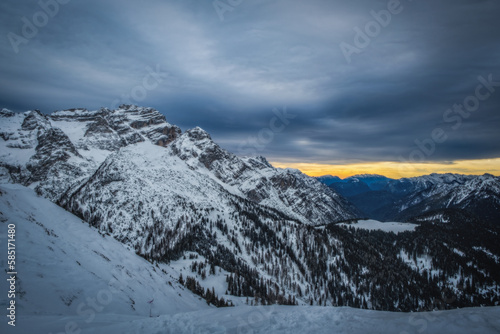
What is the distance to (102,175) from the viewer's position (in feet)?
640

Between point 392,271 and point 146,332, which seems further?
point 392,271

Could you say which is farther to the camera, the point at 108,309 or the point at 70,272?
the point at 70,272

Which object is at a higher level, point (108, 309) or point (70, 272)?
point (70, 272)

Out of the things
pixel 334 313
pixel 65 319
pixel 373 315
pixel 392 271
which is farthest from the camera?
pixel 392 271

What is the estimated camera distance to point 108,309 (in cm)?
1858

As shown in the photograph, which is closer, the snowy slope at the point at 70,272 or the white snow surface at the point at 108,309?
the white snow surface at the point at 108,309

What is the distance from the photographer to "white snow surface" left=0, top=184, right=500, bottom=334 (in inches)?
499

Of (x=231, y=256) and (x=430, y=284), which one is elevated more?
(x=231, y=256)

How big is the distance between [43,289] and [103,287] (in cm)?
495

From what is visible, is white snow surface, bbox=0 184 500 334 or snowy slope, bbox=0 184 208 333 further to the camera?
snowy slope, bbox=0 184 208 333

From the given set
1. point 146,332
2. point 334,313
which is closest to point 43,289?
point 146,332

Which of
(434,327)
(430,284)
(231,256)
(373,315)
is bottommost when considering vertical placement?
(430,284)

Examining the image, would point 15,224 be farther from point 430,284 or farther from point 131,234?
point 430,284

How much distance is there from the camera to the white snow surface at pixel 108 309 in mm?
12680
